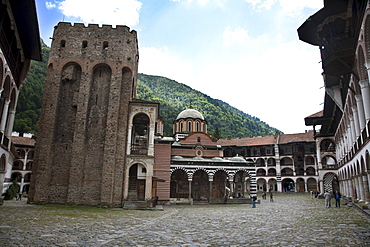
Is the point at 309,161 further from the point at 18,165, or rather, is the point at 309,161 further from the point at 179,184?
the point at 18,165

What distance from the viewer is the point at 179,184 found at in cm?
2778

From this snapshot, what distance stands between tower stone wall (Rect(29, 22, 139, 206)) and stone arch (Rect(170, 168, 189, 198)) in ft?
28.0

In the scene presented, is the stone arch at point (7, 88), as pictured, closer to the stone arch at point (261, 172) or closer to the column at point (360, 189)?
the column at point (360, 189)

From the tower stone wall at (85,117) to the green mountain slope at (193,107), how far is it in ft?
186

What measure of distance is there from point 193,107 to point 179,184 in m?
94.6

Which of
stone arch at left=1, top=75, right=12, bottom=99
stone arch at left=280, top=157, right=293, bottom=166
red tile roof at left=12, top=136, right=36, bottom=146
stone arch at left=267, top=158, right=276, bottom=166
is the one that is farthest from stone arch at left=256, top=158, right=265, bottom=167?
stone arch at left=1, top=75, right=12, bottom=99

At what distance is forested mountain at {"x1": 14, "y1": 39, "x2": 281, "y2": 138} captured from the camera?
58.3 metres


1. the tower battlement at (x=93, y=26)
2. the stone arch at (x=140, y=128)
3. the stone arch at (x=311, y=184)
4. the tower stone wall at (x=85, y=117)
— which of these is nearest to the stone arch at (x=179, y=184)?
the stone arch at (x=140, y=128)

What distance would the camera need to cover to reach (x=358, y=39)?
1179 centimetres

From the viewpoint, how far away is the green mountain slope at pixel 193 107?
102 m

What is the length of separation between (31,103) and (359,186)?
60912mm

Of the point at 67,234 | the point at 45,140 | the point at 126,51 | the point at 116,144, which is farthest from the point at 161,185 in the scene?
the point at 67,234

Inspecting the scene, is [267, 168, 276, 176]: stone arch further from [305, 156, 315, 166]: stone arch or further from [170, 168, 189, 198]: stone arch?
[170, 168, 189, 198]: stone arch

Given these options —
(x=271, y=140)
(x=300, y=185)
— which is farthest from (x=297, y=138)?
(x=300, y=185)
